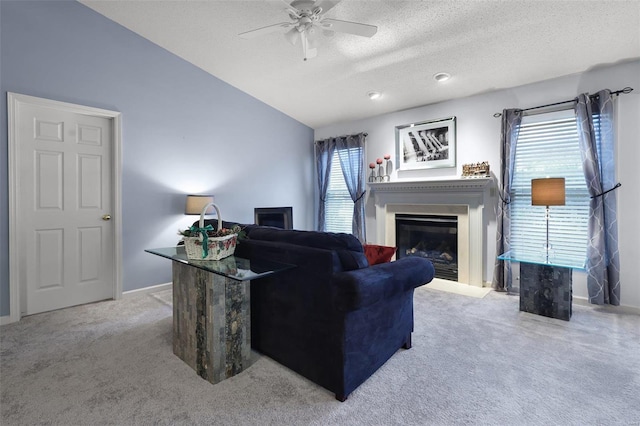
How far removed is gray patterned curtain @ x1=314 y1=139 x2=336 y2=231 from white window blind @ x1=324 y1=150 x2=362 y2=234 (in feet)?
0.25

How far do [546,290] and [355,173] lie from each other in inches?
121

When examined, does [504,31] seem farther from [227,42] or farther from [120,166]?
[120,166]

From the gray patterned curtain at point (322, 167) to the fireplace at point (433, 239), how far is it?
1511 millimetres

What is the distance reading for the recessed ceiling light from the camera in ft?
11.8

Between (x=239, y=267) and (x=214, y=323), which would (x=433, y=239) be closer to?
(x=239, y=267)

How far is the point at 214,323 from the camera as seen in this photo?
72.1 inches

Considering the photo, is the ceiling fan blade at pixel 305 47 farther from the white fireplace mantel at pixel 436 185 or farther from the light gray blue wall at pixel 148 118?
the white fireplace mantel at pixel 436 185

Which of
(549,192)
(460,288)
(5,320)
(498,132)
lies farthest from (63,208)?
(498,132)

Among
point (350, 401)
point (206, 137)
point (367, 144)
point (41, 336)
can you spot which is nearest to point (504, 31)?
point (367, 144)

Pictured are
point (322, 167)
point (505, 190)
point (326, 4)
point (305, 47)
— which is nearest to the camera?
point (326, 4)

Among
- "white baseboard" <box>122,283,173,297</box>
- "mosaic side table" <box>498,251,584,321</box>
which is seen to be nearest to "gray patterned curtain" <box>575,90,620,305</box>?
"mosaic side table" <box>498,251,584,321</box>

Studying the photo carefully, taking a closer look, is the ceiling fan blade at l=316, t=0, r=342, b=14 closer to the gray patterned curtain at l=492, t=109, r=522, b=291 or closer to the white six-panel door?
the gray patterned curtain at l=492, t=109, r=522, b=291

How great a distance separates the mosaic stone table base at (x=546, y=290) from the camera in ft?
9.27

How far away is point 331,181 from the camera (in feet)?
18.4
